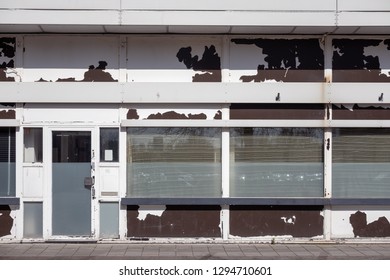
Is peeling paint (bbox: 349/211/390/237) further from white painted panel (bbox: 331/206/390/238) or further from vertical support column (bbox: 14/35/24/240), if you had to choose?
vertical support column (bbox: 14/35/24/240)

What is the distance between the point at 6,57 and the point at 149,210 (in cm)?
394

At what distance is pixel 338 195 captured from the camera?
12.5 m

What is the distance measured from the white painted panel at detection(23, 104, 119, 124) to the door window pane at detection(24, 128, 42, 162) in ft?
0.70

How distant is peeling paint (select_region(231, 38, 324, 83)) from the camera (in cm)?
1243

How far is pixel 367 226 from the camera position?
1248cm

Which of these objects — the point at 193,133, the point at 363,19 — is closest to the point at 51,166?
the point at 193,133

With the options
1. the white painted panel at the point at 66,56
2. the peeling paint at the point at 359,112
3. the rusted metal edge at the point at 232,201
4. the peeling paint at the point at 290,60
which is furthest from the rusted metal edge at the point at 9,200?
the peeling paint at the point at 359,112

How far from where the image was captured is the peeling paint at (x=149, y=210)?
12.3m

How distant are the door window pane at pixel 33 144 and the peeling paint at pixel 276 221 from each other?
149 inches

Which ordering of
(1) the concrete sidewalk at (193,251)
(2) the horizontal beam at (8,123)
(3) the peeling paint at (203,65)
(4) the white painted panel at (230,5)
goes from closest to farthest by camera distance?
(1) the concrete sidewalk at (193,251)
(4) the white painted panel at (230,5)
(2) the horizontal beam at (8,123)
(3) the peeling paint at (203,65)

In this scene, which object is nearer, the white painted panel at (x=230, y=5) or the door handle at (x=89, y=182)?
the white painted panel at (x=230, y=5)

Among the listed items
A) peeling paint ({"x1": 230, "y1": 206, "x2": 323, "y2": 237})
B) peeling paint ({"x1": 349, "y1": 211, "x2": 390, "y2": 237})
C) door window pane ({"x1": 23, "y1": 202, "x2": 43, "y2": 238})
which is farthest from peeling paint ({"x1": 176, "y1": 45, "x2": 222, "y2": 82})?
door window pane ({"x1": 23, "y1": 202, "x2": 43, "y2": 238})

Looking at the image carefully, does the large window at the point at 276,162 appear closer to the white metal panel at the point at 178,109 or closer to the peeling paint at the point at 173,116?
the white metal panel at the point at 178,109

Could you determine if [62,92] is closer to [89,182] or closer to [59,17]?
[59,17]
